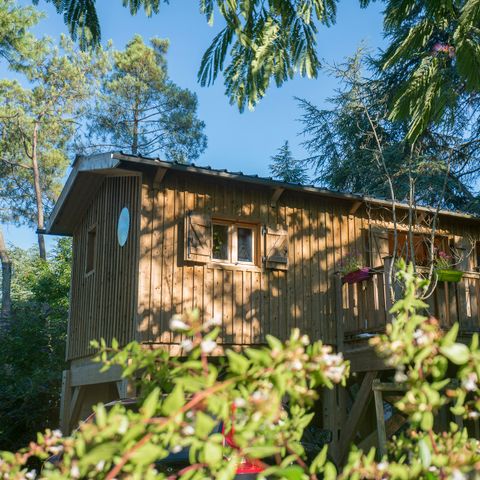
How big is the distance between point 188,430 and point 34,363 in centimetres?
1437

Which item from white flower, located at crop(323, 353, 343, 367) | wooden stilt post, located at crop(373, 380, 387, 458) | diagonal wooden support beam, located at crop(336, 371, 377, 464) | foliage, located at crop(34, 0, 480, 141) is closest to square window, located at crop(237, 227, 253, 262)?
diagonal wooden support beam, located at crop(336, 371, 377, 464)

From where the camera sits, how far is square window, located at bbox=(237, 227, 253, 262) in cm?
986

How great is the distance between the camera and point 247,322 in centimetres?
958

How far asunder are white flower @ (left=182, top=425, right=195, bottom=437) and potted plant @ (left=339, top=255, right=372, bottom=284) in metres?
7.79

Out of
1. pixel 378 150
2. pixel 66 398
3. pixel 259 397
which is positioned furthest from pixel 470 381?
pixel 378 150

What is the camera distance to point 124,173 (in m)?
9.41

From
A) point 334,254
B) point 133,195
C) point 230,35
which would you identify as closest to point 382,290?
point 334,254

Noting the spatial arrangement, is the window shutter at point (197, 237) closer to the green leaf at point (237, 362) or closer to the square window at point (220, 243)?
the square window at point (220, 243)

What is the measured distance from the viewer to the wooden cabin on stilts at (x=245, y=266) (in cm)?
910

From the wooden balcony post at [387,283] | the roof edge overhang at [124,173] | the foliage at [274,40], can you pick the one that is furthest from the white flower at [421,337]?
the roof edge overhang at [124,173]

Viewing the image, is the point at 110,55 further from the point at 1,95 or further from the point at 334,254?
the point at 334,254

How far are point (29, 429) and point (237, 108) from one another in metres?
10.2

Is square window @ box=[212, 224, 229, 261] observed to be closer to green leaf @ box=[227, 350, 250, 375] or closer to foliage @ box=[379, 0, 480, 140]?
foliage @ box=[379, 0, 480, 140]

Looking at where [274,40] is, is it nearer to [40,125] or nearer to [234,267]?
[234,267]
